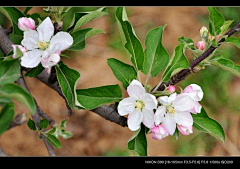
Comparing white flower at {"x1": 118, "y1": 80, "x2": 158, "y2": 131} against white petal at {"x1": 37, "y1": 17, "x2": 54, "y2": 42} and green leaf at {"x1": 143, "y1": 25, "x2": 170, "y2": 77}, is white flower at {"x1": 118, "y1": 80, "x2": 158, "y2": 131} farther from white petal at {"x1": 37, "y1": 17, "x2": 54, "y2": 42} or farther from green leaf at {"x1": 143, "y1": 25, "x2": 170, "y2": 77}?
white petal at {"x1": 37, "y1": 17, "x2": 54, "y2": 42}

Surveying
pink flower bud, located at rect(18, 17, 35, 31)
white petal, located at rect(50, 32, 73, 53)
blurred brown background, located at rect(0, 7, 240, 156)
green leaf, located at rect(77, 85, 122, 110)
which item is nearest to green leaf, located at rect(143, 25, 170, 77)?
green leaf, located at rect(77, 85, 122, 110)

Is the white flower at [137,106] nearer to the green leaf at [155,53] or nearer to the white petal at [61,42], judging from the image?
the green leaf at [155,53]

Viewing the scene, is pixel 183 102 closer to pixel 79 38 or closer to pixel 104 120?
pixel 79 38

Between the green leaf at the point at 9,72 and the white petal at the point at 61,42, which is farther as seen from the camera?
the white petal at the point at 61,42

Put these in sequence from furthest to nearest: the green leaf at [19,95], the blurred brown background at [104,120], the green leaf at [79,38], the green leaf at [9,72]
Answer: the blurred brown background at [104,120], the green leaf at [79,38], the green leaf at [9,72], the green leaf at [19,95]

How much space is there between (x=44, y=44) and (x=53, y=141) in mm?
436

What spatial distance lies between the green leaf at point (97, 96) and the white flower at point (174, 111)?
0.47ft

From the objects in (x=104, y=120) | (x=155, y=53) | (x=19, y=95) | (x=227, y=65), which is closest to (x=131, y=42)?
(x=155, y=53)

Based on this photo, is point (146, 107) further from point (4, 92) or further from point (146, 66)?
point (4, 92)

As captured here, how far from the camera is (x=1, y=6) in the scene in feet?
3.78

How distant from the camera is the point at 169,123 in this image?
115 centimetres

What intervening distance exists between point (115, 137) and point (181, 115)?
173 cm

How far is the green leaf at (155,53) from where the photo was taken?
1124mm

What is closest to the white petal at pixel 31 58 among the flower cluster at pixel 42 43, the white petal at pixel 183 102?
the flower cluster at pixel 42 43
